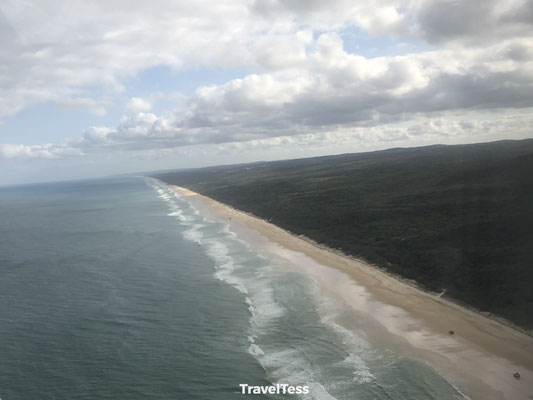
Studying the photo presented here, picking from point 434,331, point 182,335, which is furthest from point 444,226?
point 182,335

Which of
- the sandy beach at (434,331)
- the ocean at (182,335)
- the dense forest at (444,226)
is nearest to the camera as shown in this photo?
the ocean at (182,335)

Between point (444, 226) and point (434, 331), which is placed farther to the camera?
point (444, 226)

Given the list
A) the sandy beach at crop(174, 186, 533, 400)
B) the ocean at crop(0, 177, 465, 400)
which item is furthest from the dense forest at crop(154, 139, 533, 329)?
the ocean at crop(0, 177, 465, 400)

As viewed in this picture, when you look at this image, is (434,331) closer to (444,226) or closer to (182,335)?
(182,335)

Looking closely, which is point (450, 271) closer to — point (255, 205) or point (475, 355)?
point (475, 355)

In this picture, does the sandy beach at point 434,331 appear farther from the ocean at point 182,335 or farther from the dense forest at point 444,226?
the dense forest at point 444,226

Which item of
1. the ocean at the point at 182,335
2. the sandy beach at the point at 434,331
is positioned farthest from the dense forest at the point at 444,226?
the ocean at the point at 182,335
